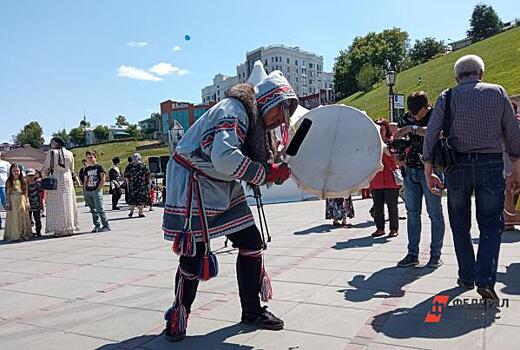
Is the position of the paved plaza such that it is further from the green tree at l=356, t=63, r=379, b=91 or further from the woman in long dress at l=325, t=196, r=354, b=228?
the green tree at l=356, t=63, r=379, b=91

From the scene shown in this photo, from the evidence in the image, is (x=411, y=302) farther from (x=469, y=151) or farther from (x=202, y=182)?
(x=202, y=182)

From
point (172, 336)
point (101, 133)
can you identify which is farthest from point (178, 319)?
point (101, 133)

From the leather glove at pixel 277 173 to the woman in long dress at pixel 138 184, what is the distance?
31.6ft

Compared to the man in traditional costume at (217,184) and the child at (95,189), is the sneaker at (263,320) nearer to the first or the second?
the man in traditional costume at (217,184)

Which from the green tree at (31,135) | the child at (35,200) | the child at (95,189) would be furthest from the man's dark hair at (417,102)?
the green tree at (31,135)

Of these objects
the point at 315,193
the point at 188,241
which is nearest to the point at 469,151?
the point at 315,193

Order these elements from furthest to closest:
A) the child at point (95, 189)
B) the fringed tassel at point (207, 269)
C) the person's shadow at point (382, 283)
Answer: the child at point (95, 189) < the person's shadow at point (382, 283) < the fringed tassel at point (207, 269)

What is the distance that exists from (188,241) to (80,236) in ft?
22.0

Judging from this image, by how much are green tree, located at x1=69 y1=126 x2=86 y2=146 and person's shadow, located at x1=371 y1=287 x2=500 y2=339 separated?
13034 centimetres

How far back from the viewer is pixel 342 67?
284ft

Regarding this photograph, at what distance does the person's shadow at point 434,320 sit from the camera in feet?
10.8

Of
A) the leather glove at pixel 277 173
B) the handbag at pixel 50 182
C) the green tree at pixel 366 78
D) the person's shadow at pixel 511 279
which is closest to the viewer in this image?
the leather glove at pixel 277 173

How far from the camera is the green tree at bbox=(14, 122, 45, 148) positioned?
114 metres

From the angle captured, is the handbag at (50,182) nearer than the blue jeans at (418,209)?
No
